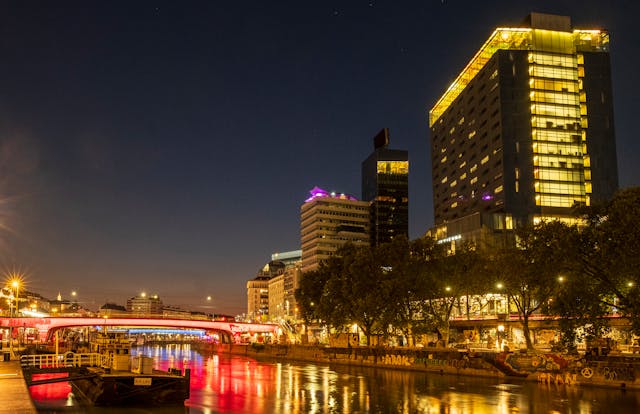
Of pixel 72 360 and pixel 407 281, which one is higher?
pixel 407 281

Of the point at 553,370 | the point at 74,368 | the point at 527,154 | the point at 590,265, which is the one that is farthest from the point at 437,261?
the point at 527,154

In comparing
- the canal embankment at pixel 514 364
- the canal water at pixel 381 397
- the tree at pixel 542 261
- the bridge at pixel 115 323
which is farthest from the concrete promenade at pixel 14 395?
the bridge at pixel 115 323

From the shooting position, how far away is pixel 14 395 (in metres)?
33.9

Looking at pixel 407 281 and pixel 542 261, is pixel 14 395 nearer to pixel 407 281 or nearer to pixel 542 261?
pixel 542 261

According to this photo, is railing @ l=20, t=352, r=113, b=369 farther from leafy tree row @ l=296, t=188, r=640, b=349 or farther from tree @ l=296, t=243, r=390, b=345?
tree @ l=296, t=243, r=390, b=345

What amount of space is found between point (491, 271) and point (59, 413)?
6139cm

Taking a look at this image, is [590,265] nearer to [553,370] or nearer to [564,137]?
[553,370]

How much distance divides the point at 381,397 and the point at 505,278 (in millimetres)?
31274

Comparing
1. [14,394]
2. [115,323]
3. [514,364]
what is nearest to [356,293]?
[514,364]

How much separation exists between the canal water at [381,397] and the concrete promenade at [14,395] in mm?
3896

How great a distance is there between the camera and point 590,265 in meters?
55.5

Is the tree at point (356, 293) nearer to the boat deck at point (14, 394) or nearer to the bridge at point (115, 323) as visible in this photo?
the bridge at point (115, 323)

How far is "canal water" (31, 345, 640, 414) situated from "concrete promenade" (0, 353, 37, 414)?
153 inches

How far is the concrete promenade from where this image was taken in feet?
96.1
